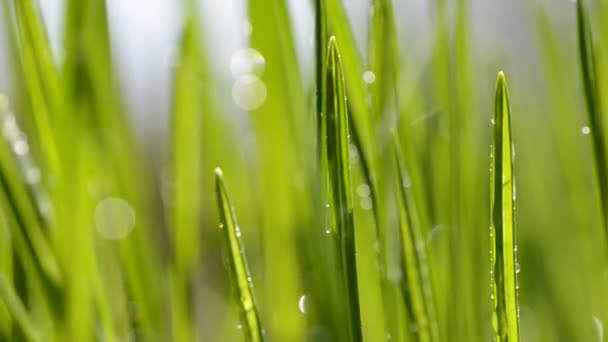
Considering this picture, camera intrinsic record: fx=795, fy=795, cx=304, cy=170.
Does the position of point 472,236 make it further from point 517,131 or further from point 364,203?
point 517,131

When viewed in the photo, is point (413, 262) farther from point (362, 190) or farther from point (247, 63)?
point (247, 63)

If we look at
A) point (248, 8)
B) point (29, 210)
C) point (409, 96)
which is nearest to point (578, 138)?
point (409, 96)

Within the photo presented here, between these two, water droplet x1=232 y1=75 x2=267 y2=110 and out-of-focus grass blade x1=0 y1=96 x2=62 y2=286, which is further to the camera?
water droplet x1=232 y1=75 x2=267 y2=110

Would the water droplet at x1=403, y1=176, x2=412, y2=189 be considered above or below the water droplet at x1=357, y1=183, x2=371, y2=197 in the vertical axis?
below

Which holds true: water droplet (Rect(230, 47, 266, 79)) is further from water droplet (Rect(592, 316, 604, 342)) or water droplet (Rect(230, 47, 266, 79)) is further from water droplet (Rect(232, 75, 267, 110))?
water droplet (Rect(592, 316, 604, 342))

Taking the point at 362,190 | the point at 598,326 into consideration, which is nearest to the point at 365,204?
the point at 362,190

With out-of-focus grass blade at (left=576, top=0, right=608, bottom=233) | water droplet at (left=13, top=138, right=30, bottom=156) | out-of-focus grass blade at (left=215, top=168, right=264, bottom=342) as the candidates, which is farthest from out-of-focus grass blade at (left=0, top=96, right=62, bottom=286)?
out-of-focus grass blade at (left=576, top=0, right=608, bottom=233)
